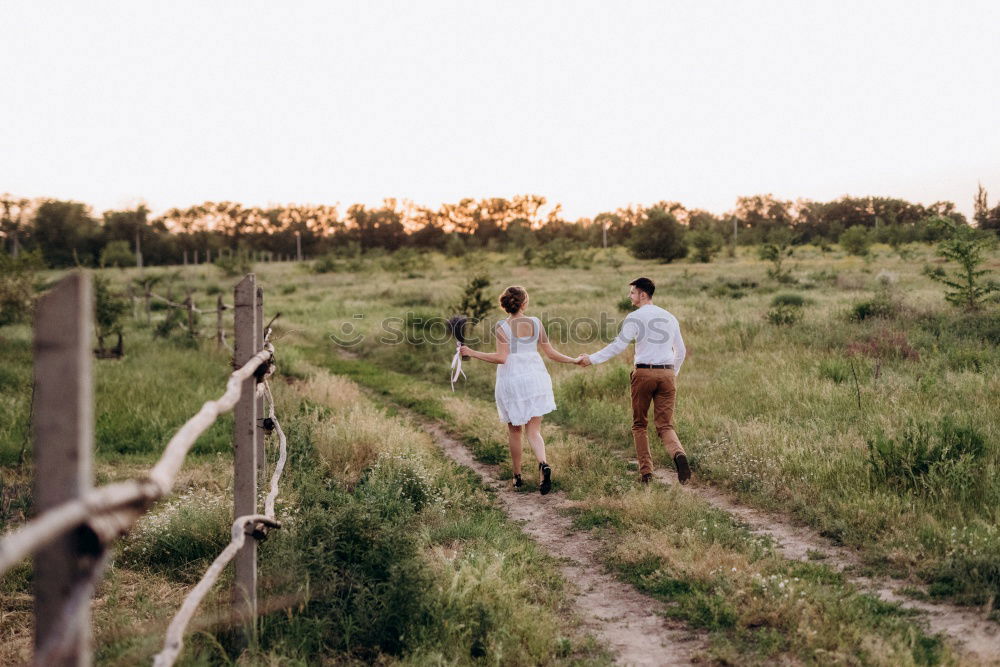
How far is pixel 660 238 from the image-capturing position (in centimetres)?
5309

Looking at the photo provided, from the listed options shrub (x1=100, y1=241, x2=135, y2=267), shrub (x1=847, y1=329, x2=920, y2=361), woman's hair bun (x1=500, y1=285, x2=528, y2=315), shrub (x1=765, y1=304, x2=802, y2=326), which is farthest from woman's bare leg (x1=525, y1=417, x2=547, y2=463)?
shrub (x1=100, y1=241, x2=135, y2=267)

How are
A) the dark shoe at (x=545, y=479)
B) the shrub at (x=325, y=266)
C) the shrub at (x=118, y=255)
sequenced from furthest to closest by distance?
the shrub at (x=118, y=255)
the shrub at (x=325, y=266)
the dark shoe at (x=545, y=479)

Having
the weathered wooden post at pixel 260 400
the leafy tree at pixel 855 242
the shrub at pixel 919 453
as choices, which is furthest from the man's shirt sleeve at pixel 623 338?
the leafy tree at pixel 855 242

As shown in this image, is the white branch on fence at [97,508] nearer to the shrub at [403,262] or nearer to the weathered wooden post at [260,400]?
the weathered wooden post at [260,400]

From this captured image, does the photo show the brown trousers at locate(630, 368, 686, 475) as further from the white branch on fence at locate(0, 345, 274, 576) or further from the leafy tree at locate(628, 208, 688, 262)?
the leafy tree at locate(628, 208, 688, 262)

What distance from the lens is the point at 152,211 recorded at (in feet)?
324

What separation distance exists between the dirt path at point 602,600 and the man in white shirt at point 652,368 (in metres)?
1.15

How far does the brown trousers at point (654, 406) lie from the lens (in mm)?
7164

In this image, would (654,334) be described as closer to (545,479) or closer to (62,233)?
(545,479)

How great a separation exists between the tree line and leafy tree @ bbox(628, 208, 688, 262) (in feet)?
0.30

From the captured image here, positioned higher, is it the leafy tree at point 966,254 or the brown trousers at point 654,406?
the leafy tree at point 966,254

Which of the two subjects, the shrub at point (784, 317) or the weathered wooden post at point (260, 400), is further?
the shrub at point (784, 317)

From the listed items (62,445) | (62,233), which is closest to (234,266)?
(62,233)

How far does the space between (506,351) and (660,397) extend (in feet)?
5.64
